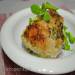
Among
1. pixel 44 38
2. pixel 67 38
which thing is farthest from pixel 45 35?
pixel 67 38

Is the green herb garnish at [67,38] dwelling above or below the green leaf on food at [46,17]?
below

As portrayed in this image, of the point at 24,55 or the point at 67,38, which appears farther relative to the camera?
the point at 67,38

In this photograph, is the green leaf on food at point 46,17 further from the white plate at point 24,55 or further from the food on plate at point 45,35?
the white plate at point 24,55

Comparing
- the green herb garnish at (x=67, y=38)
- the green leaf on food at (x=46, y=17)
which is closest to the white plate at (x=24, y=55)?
the green herb garnish at (x=67, y=38)

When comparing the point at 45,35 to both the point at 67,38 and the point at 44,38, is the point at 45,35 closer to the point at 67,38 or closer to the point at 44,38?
the point at 44,38

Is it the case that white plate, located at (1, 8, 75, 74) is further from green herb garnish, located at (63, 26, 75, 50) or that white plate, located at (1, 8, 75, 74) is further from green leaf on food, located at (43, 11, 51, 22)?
green leaf on food, located at (43, 11, 51, 22)

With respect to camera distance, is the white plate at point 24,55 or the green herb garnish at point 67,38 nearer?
the white plate at point 24,55

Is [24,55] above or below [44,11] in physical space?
below
